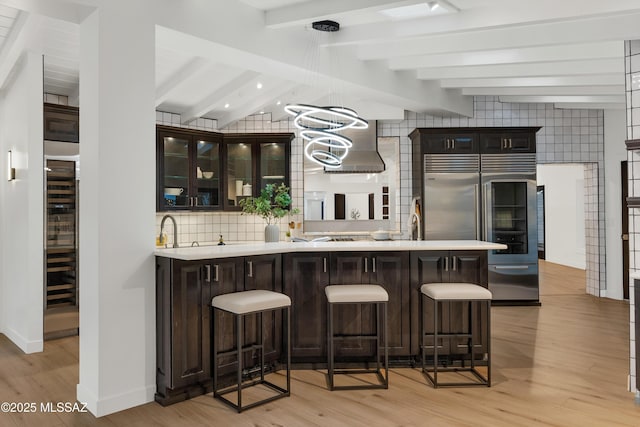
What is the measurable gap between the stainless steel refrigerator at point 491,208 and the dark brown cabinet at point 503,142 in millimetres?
85

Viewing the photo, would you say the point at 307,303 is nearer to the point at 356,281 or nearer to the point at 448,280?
the point at 356,281

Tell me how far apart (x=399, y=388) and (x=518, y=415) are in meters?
0.84

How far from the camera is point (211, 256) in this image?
3254mm

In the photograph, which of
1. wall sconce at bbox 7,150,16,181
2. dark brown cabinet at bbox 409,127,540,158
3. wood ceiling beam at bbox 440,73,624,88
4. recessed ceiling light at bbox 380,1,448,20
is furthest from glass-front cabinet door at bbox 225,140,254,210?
recessed ceiling light at bbox 380,1,448,20

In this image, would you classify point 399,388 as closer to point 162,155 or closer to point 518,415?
point 518,415

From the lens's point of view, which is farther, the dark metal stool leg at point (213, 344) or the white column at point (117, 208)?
the dark metal stool leg at point (213, 344)

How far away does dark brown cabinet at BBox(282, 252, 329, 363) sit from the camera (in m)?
3.92

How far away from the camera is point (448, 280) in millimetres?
3990

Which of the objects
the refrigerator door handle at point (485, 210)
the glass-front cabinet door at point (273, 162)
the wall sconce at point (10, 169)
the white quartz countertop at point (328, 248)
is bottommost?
the white quartz countertop at point (328, 248)

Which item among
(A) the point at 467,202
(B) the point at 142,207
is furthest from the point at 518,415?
(A) the point at 467,202

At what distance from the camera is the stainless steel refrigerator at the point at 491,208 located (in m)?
6.49

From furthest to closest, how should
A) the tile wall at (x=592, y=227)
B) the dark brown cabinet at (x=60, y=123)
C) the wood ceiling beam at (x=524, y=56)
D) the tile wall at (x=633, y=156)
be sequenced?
the tile wall at (x=592, y=227)
the dark brown cabinet at (x=60, y=123)
the wood ceiling beam at (x=524, y=56)
the tile wall at (x=633, y=156)

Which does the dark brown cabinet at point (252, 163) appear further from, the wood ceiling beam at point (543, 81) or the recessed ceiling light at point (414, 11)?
the recessed ceiling light at point (414, 11)

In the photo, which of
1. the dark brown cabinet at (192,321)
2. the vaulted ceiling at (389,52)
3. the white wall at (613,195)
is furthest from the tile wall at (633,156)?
the white wall at (613,195)
